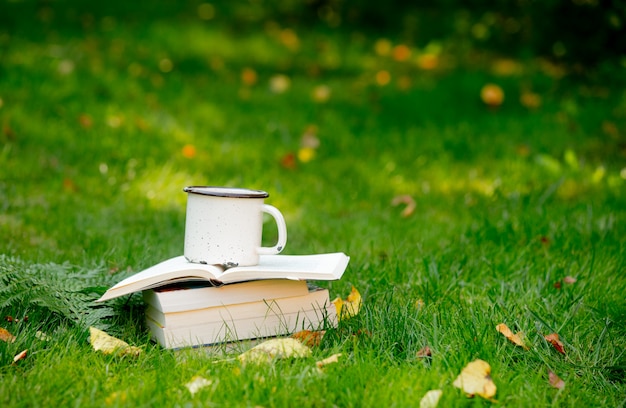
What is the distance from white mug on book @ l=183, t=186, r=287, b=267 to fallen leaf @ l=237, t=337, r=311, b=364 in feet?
0.79

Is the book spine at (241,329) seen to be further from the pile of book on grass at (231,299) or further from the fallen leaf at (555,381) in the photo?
the fallen leaf at (555,381)

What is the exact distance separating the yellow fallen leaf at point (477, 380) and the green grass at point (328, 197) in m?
0.03

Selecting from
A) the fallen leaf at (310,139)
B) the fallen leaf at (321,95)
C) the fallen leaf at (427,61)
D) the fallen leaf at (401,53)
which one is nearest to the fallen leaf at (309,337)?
the fallen leaf at (310,139)

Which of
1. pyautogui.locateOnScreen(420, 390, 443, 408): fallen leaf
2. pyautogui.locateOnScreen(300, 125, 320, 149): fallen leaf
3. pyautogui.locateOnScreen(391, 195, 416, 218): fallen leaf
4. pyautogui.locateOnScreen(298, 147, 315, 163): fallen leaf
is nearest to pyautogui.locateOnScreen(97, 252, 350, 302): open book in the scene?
pyautogui.locateOnScreen(420, 390, 443, 408): fallen leaf

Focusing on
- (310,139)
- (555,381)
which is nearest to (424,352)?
(555,381)

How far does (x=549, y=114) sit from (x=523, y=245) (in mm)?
2167

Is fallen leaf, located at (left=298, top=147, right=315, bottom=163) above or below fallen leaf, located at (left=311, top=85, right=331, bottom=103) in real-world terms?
below

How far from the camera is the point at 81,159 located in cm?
359

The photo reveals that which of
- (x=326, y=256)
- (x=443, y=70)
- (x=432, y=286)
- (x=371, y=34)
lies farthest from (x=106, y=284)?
(x=371, y=34)

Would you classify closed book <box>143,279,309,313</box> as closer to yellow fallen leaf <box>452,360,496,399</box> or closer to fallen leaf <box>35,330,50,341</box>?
fallen leaf <box>35,330,50,341</box>

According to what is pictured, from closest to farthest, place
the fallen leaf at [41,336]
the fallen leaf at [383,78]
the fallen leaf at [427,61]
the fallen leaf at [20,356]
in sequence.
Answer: the fallen leaf at [20,356] → the fallen leaf at [41,336] → the fallen leaf at [383,78] → the fallen leaf at [427,61]

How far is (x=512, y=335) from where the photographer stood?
1.79 meters

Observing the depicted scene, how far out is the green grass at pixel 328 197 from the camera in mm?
1608

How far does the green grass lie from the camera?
5.28 ft
